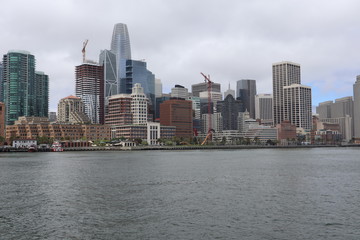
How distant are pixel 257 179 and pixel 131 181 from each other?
25.0m

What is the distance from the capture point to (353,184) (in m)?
74.2

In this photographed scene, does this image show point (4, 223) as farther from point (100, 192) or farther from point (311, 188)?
point (311, 188)

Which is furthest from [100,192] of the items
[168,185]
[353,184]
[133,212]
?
[353,184]

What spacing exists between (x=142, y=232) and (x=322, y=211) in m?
22.5

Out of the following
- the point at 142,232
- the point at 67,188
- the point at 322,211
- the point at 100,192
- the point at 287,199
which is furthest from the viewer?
the point at 67,188

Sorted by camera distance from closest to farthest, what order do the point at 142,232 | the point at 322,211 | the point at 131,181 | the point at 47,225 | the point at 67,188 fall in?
1. the point at 142,232
2. the point at 47,225
3. the point at 322,211
4. the point at 67,188
5. the point at 131,181

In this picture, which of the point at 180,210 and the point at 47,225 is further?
the point at 180,210

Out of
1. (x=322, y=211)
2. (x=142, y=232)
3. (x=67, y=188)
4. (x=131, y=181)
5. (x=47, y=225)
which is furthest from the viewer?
(x=131, y=181)

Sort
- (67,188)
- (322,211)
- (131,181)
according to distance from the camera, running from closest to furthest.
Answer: (322,211) < (67,188) < (131,181)

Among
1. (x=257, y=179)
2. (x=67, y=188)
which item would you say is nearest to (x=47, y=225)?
(x=67, y=188)

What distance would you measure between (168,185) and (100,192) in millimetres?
13064

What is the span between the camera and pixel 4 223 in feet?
146

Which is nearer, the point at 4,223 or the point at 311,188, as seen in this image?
the point at 4,223

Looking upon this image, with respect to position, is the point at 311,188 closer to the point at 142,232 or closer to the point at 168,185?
the point at 168,185
